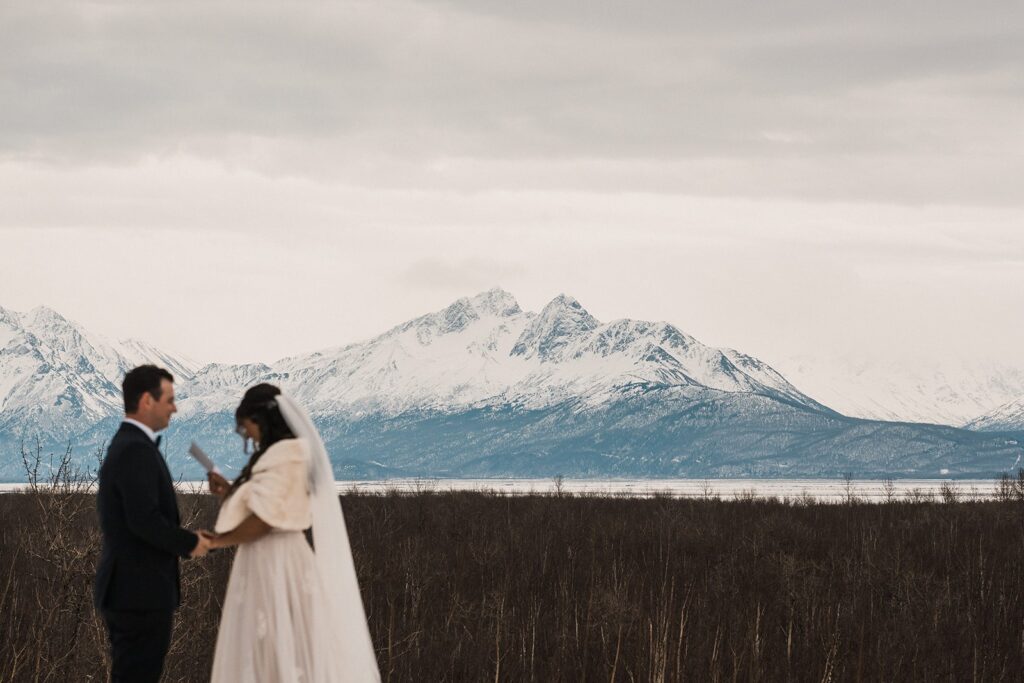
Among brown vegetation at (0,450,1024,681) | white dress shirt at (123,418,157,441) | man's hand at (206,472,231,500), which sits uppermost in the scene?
white dress shirt at (123,418,157,441)

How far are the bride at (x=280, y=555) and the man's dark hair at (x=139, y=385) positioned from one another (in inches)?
17.0

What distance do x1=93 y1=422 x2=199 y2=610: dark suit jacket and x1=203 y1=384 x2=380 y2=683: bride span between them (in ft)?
1.07

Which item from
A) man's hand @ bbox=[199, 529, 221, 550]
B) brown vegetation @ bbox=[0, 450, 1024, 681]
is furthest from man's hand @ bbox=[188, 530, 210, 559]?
brown vegetation @ bbox=[0, 450, 1024, 681]

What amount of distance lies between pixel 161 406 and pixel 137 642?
1.18 meters

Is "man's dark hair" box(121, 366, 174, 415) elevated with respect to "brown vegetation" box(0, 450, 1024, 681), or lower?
elevated

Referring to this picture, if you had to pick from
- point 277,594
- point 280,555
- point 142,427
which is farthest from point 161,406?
point 277,594

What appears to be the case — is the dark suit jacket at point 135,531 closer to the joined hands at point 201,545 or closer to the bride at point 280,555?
the joined hands at point 201,545

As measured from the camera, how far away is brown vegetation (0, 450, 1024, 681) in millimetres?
10266

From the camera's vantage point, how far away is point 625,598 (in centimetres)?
1219

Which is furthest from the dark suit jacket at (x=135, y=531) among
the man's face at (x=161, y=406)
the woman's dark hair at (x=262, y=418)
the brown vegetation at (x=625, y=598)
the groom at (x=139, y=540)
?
the brown vegetation at (x=625, y=598)

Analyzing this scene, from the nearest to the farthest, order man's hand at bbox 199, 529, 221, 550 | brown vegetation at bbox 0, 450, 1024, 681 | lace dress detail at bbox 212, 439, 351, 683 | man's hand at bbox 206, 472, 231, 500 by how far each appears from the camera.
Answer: man's hand at bbox 199, 529, 221, 550, lace dress detail at bbox 212, 439, 351, 683, man's hand at bbox 206, 472, 231, 500, brown vegetation at bbox 0, 450, 1024, 681

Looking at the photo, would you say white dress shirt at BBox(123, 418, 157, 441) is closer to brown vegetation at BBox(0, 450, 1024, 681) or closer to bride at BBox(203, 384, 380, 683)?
bride at BBox(203, 384, 380, 683)

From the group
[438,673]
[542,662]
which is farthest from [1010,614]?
[438,673]

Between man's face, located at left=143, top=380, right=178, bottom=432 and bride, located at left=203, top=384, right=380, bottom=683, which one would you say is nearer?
man's face, located at left=143, top=380, right=178, bottom=432
